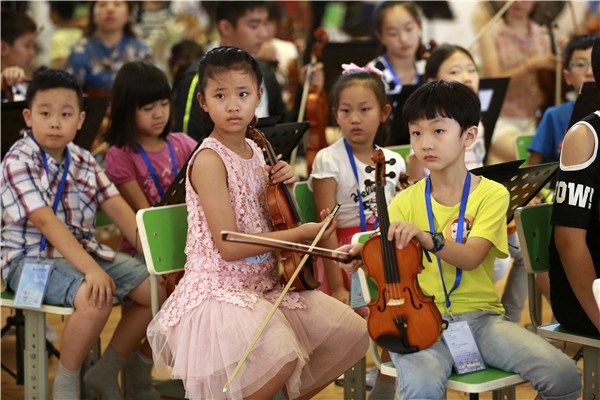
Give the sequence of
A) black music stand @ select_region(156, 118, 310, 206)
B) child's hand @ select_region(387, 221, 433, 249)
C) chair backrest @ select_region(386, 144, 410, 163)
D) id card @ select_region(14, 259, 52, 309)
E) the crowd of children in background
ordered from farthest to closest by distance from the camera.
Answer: chair backrest @ select_region(386, 144, 410, 163), id card @ select_region(14, 259, 52, 309), black music stand @ select_region(156, 118, 310, 206), the crowd of children in background, child's hand @ select_region(387, 221, 433, 249)

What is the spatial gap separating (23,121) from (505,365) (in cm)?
189

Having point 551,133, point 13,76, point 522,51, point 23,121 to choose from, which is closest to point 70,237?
point 23,121

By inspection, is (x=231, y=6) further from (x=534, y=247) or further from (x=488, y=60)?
(x=534, y=247)

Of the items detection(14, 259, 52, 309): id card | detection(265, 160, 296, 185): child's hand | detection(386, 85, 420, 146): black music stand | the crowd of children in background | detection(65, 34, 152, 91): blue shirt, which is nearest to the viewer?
the crowd of children in background

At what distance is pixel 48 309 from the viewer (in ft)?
9.71

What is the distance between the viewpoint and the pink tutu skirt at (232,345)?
2480 millimetres

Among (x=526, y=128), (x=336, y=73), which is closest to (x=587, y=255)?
(x=336, y=73)

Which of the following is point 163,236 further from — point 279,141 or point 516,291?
point 516,291

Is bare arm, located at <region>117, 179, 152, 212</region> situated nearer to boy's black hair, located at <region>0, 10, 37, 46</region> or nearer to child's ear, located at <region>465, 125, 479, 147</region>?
child's ear, located at <region>465, 125, 479, 147</region>

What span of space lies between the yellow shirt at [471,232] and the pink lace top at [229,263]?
0.41 meters

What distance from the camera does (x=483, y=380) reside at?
2.27 metres

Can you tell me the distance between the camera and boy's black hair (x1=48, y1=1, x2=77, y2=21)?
7062mm

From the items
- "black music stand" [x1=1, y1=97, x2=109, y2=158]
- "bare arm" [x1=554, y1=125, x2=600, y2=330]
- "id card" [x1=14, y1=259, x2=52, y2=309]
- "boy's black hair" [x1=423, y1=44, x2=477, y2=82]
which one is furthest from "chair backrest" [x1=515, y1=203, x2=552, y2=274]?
"black music stand" [x1=1, y1=97, x2=109, y2=158]

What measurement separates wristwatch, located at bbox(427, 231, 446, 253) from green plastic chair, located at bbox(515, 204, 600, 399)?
358mm
